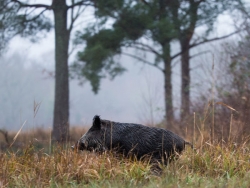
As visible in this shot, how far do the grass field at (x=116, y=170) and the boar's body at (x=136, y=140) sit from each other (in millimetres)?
153

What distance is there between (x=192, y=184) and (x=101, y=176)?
1219mm

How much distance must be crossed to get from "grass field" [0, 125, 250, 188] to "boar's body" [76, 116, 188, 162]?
15cm

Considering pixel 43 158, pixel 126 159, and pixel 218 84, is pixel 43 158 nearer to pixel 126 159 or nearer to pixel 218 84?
pixel 126 159

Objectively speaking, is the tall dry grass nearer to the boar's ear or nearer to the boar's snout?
the boar's snout

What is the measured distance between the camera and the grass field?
6.23 m

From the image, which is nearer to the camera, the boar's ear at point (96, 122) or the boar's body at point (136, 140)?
the boar's body at point (136, 140)

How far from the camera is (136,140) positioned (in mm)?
7133

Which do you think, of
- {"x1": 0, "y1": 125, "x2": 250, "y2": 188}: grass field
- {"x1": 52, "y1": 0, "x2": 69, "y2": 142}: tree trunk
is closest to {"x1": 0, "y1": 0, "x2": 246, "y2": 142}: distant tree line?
{"x1": 52, "y1": 0, "x2": 69, "y2": 142}: tree trunk

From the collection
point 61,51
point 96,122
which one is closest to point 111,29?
point 61,51

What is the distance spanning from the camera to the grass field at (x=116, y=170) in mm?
6234

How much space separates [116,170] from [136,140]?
64 centimetres

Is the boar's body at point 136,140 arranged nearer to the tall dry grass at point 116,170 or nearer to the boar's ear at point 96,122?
the boar's ear at point 96,122

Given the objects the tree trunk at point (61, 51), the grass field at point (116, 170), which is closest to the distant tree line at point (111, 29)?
the tree trunk at point (61, 51)

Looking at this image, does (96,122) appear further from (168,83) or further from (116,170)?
(168,83)
